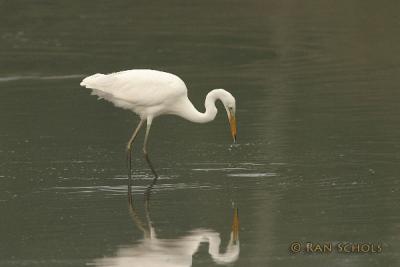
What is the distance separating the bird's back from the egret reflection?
9.64 feet

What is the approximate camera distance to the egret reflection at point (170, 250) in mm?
11195

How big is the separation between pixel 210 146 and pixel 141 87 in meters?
1.47

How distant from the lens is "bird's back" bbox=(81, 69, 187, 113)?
15.3m

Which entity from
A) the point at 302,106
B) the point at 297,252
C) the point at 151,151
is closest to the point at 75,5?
the point at 302,106

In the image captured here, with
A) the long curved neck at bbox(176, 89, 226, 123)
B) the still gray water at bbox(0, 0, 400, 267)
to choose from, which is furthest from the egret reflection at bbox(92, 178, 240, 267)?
the long curved neck at bbox(176, 89, 226, 123)

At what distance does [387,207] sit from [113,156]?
166 inches

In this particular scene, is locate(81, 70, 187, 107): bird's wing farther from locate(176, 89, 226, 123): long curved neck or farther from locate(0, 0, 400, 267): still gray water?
locate(0, 0, 400, 267): still gray water


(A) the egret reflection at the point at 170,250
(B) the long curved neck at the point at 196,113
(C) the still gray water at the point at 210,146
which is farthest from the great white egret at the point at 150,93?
(A) the egret reflection at the point at 170,250

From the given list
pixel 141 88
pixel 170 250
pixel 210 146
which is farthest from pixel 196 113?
pixel 170 250

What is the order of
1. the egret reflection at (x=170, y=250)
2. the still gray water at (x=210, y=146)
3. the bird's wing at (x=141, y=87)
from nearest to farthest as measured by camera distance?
the egret reflection at (x=170, y=250)
the still gray water at (x=210, y=146)
the bird's wing at (x=141, y=87)

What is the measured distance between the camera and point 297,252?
11477 mm

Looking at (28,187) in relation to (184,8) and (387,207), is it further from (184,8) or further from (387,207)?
(184,8)

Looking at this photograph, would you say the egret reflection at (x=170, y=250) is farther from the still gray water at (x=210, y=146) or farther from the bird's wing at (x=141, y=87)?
→ the bird's wing at (x=141, y=87)

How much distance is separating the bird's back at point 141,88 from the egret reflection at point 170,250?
294 centimetres
